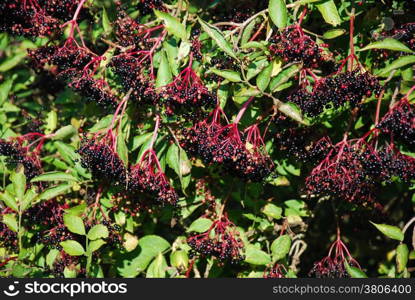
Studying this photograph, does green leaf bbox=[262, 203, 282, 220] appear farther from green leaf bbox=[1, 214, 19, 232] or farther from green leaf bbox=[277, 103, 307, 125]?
green leaf bbox=[1, 214, 19, 232]

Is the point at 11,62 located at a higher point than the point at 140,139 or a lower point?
higher

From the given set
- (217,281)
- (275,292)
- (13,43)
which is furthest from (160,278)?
(13,43)

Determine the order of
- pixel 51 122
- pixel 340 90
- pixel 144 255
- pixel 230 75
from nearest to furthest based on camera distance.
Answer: pixel 340 90
pixel 230 75
pixel 144 255
pixel 51 122

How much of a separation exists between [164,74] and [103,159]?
0.49m

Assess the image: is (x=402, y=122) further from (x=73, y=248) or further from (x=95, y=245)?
(x=73, y=248)

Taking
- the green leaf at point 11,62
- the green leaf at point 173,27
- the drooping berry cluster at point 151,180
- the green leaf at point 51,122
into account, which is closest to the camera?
the green leaf at point 173,27

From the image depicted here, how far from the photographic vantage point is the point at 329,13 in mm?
2268

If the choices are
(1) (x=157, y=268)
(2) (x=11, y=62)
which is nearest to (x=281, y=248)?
(1) (x=157, y=268)

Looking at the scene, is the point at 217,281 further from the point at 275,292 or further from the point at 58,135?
the point at 58,135

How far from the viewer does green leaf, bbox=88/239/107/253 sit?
7.76 ft

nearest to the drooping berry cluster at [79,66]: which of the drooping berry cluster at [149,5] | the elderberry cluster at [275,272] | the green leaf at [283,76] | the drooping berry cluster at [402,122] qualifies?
the drooping berry cluster at [149,5]

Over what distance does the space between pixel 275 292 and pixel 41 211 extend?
1.27 metres

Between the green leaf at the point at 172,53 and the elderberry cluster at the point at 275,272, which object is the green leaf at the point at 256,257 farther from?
the green leaf at the point at 172,53

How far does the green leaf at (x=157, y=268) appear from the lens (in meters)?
2.64
